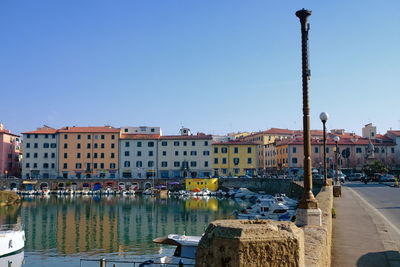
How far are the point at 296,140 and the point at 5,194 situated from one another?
6273 centimetres

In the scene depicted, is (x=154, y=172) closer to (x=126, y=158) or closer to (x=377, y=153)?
(x=126, y=158)

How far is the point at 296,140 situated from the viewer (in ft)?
308

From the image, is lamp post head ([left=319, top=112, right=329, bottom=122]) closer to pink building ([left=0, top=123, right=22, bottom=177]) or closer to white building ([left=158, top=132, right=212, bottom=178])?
white building ([left=158, top=132, right=212, bottom=178])

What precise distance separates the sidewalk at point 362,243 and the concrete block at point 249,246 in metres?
6.92

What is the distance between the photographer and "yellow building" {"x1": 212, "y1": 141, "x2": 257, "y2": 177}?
90.9 m

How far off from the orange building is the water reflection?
23.1m

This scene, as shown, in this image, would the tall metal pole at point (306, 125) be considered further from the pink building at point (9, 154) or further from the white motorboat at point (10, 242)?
the pink building at point (9, 154)

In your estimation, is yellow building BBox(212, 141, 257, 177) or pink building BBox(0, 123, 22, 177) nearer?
yellow building BBox(212, 141, 257, 177)

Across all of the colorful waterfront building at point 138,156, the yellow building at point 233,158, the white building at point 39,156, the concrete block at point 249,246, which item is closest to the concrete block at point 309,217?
the concrete block at point 249,246

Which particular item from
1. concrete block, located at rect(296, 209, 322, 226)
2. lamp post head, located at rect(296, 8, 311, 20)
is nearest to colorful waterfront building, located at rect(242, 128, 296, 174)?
lamp post head, located at rect(296, 8, 311, 20)

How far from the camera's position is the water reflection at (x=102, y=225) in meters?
30.4

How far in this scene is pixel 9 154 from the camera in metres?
97.1

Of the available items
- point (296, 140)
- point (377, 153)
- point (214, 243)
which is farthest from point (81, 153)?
point (214, 243)

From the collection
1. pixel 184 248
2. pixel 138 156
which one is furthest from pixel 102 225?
pixel 138 156
